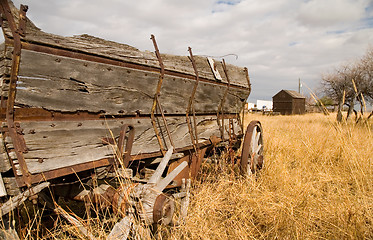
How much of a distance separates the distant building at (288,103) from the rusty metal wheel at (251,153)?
950 inches

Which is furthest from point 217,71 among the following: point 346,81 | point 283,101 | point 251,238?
point 283,101

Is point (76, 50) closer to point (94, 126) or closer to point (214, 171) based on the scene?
point (94, 126)

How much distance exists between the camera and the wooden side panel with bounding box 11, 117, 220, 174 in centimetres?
159

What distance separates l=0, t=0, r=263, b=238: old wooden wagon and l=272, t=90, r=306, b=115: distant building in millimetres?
26173

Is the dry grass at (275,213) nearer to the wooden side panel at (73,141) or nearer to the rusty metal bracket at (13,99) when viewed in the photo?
the wooden side panel at (73,141)

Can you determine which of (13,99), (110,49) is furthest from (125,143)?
(13,99)

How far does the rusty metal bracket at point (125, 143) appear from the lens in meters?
2.05

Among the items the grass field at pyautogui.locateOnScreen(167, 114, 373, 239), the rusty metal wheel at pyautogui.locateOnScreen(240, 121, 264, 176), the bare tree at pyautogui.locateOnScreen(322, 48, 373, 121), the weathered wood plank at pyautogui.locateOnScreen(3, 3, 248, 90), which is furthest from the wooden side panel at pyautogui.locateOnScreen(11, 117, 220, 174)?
the bare tree at pyautogui.locateOnScreen(322, 48, 373, 121)

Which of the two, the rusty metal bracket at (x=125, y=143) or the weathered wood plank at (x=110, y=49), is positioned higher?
the weathered wood plank at (x=110, y=49)

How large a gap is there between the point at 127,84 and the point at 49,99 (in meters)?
0.65

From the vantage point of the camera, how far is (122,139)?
205 cm

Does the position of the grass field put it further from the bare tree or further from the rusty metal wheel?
the bare tree

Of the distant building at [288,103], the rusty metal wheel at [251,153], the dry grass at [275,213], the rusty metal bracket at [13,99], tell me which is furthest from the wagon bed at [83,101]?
the distant building at [288,103]

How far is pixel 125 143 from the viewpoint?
2172 millimetres
